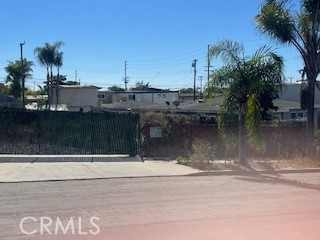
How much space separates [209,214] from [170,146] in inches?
472

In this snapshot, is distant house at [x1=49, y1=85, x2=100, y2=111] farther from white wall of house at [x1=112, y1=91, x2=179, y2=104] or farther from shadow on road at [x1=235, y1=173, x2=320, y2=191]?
shadow on road at [x1=235, y1=173, x2=320, y2=191]

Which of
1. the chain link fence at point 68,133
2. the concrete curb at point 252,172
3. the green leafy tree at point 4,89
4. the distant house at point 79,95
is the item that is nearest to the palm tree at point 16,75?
the green leafy tree at point 4,89

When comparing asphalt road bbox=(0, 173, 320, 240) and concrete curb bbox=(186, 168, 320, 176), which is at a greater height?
asphalt road bbox=(0, 173, 320, 240)

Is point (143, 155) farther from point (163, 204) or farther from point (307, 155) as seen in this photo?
point (163, 204)

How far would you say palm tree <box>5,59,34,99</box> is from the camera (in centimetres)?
7319

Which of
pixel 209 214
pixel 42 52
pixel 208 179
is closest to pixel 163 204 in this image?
pixel 209 214

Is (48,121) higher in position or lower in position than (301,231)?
higher

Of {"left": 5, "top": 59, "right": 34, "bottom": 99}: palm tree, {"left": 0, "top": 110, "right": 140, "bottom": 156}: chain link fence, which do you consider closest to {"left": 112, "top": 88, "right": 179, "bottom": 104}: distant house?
{"left": 5, "top": 59, "right": 34, "bottom": 99}: palm tree

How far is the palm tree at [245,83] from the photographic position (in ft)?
57.7

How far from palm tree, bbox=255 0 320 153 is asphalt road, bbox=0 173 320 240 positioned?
765cm

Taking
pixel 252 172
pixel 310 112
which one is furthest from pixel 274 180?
pixel 310 112

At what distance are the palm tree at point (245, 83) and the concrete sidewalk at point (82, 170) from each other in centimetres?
307

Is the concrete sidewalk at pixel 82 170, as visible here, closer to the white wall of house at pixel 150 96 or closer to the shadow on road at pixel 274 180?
the shadow on road at pixel 274 180

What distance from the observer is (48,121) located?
64.4 feet
